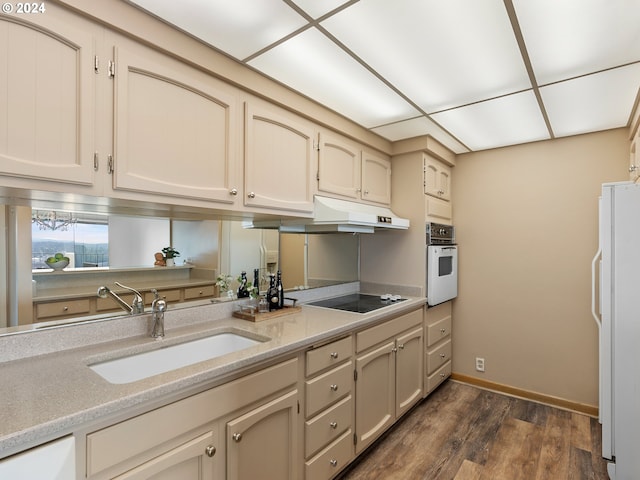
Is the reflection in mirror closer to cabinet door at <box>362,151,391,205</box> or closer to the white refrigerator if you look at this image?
cabinet door at <box>362,151,391,205</box>

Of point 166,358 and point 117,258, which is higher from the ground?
point 117,258

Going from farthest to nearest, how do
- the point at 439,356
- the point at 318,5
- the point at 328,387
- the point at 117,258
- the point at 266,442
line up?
the point at 439,356
the point at 328,387
the point at 117,258
the point at 266,442
the point at 318,5

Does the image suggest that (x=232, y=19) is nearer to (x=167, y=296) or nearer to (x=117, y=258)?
(x=117, y=258)

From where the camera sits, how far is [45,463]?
85cm

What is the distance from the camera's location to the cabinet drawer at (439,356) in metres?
2.89

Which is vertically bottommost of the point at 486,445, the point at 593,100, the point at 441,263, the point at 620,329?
the point at 486,445

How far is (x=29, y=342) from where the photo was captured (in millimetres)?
1309

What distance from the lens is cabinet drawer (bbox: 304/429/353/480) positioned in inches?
66.0

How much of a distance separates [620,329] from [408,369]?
128cm

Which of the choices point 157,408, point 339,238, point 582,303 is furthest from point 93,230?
point 582,303

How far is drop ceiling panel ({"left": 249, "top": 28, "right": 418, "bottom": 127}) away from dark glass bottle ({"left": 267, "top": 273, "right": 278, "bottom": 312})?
1.15 meters

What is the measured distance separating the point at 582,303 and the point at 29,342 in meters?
3.49

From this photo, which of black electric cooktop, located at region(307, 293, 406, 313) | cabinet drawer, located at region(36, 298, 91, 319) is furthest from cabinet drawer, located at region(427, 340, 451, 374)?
cabinet drawer, located at region(36, 298, 91, 319)

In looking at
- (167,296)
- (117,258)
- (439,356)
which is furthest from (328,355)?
(439,356)
